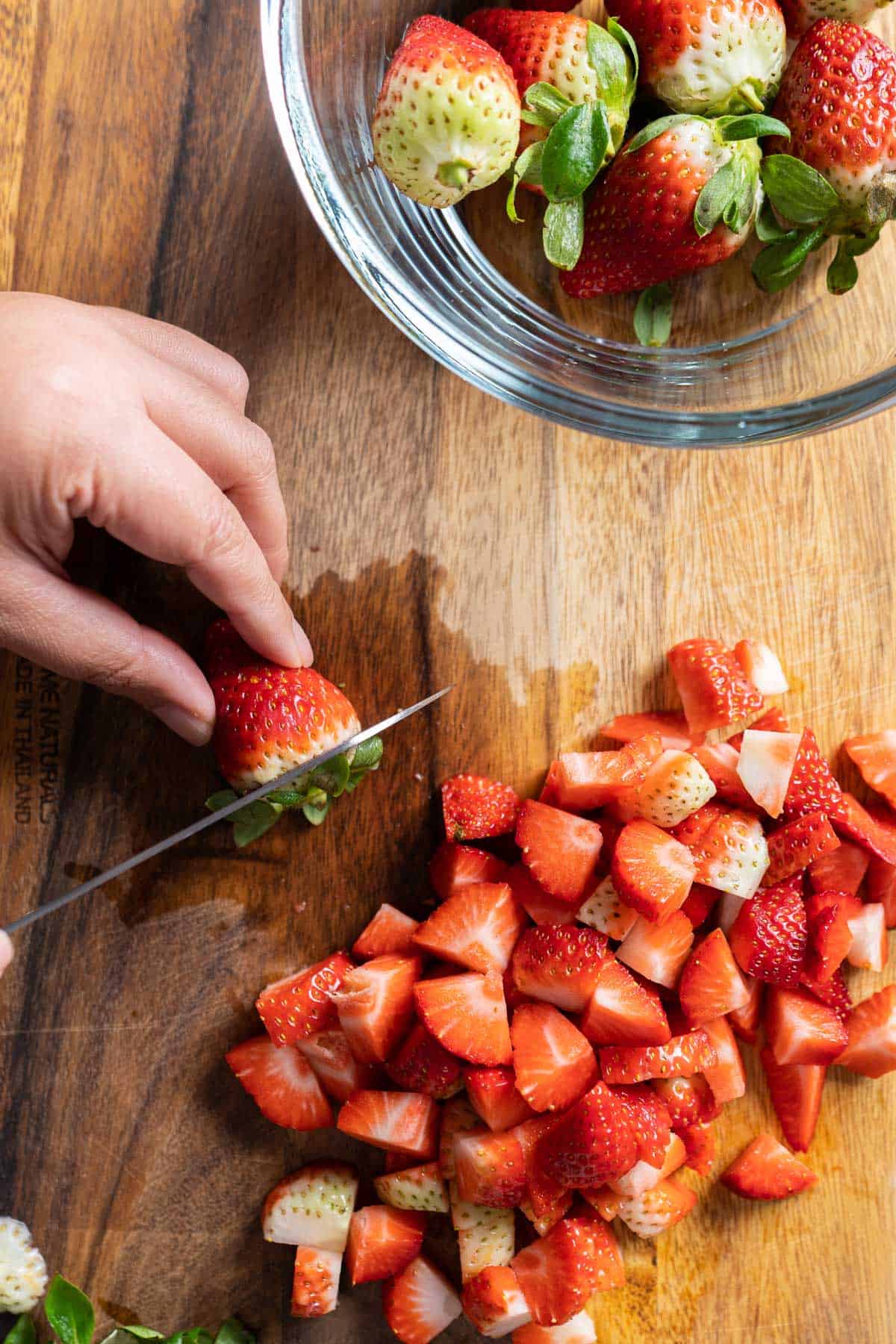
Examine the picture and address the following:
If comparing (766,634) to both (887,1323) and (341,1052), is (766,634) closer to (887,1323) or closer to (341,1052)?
(341,1052)

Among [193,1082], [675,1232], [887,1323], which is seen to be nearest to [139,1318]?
[193,1082]

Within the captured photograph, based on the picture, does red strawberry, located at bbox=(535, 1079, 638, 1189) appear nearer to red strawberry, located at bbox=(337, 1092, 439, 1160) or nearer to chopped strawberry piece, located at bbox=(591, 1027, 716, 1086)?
chopped strawberry piece, located at bbox=(591, 1027, 716, 1086)

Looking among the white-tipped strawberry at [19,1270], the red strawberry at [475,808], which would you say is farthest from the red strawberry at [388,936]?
the white-tipped strawberry at [19,1270]

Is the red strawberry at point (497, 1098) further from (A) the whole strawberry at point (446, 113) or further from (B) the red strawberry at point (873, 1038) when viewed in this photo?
(A) the whole strawberry at point (446, 113)

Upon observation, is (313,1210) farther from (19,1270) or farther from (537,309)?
(537,309)

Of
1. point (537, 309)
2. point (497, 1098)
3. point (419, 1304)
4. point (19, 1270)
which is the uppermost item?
point (537, 309)

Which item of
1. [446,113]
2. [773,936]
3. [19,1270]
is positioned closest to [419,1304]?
[19,1270]
